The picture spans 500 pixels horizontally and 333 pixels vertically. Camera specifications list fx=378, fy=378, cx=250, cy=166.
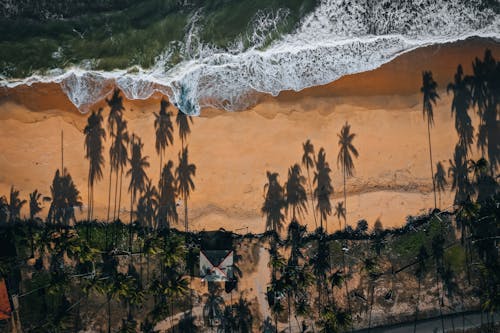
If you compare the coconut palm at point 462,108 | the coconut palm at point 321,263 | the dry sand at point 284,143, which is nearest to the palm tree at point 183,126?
the dry sand at point 284,143

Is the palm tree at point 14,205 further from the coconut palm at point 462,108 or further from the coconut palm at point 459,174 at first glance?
the coconut palm at point 462,108

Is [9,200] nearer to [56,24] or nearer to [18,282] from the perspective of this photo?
[18,282]

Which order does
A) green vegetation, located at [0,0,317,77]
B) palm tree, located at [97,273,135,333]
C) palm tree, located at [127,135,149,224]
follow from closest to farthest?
palm tree, located at [97,273,135,333], palm tree, located at [127,135,149,224], green vegetation, located at [0,0,317,77]

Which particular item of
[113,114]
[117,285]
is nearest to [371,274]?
[117,285]

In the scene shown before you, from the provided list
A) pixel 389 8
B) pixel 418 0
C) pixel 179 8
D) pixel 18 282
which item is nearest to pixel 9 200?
pixel 18 282

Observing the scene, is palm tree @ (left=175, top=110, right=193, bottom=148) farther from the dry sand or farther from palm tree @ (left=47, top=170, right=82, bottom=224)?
palm tree @ (left=47, top=170, right=82, bottom=224)

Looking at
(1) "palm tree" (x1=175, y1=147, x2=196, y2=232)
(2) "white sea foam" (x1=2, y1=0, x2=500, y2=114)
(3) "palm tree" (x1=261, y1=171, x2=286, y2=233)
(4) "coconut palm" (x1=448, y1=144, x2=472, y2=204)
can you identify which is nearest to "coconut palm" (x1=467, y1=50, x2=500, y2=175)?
(4) "coconut palm" (x1=448, y1=144, x2=472, y2=204)

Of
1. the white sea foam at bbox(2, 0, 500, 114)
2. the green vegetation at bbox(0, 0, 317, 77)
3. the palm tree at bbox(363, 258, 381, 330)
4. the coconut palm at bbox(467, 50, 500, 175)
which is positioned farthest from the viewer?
the green vegetation at bbox(0, 0, 317, 77)
